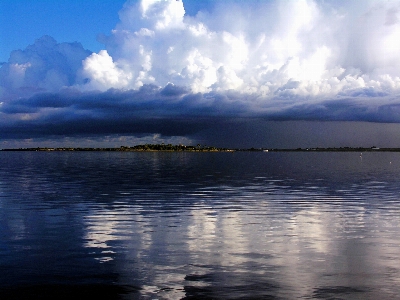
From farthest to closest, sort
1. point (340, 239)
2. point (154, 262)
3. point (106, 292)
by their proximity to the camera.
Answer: point (340, 239), point (154, 262), point (106, 292)

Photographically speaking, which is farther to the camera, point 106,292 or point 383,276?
point 383,276

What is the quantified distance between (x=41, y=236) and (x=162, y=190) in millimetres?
31547

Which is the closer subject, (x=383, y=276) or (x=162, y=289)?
(x=162, y=289)

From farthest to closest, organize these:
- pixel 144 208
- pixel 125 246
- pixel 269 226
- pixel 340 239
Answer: pixel 144 208
pixel 269 226
pixel 340 239
pixel 125 246

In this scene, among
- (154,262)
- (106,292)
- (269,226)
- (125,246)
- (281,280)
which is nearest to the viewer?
(106,292)

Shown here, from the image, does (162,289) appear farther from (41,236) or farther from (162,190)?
(162,190)

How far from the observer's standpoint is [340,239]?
→ 27.9 m

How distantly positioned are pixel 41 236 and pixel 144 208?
14255mm

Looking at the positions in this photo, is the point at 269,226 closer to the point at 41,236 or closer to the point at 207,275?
the point at 207,275

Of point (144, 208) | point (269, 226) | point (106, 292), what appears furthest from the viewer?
point (144, 208)

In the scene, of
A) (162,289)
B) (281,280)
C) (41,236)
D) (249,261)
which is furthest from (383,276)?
(41,236)

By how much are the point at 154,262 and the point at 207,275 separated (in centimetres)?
337

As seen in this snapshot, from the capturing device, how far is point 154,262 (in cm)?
2209

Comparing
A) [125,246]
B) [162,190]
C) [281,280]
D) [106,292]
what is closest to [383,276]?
[281,280]
